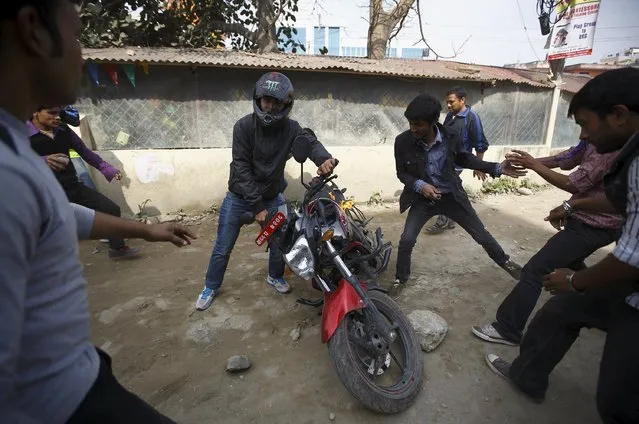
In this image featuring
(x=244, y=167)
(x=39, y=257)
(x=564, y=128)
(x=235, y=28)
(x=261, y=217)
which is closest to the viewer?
(x=39, y=257)

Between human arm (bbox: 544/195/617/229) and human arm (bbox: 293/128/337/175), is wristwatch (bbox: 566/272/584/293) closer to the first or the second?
human arm (bbox: 544/195/617/229)

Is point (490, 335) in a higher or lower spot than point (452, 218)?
lower

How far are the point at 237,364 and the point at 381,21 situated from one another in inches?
331

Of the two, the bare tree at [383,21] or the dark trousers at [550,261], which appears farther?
the bare tree at [383,21]

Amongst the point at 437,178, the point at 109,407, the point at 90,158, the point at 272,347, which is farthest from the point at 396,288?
the point at 90,158

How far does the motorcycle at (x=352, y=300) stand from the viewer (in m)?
2.05

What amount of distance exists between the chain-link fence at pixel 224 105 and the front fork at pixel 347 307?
4.23 metres

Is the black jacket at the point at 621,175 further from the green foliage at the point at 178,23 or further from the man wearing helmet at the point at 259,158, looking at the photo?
the green foliage at the point at 178,23

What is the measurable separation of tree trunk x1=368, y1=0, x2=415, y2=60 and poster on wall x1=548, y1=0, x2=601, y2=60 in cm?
302

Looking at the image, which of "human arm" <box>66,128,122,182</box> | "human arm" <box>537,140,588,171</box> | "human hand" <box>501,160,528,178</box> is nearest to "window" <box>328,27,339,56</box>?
"human arm" <box>66,128,122,182</box>

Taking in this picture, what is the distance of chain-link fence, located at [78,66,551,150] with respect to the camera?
5.23 metres

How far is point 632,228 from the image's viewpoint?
1.33 metres

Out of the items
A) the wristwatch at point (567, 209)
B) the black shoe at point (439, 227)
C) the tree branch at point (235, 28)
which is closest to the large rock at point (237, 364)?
the wristwatch at point (567, 209)

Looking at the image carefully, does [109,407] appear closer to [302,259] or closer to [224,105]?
[302,259]
